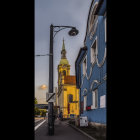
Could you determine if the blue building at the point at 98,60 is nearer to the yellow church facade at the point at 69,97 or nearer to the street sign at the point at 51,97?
the street sign at the point at 51,97

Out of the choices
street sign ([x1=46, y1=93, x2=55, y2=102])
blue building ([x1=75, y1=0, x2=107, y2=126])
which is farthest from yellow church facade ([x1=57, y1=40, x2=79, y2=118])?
street sign ([x1=46, y1=93, x2=55, y2=102])

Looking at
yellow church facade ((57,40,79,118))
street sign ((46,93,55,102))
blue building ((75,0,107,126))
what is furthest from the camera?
yellow church facade ((57,40,79,118))

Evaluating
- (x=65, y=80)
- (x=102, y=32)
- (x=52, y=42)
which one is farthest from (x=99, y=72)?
(x=65, y=80)

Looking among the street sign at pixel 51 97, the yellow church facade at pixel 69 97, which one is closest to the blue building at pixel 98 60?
the street sign at pixel 51 97

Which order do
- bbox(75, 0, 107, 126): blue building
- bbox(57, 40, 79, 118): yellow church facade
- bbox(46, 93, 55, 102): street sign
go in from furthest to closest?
bbox(57, 40, 79, 118): yellow church facade
bbox(75, 0, 107, 126): blue building
bbox(46, 93, 55, 102): street sign

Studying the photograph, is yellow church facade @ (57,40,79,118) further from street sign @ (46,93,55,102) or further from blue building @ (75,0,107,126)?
street sign @ (46,93,55,102)

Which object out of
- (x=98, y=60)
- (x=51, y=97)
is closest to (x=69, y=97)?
(x=98, y=60)

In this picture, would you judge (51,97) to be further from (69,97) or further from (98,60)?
(69,97)
